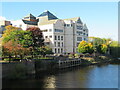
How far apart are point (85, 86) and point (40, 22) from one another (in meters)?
53.6

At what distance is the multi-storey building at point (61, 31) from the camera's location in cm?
7244

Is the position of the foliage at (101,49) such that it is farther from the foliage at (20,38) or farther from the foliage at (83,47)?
the foliage at (20,38)

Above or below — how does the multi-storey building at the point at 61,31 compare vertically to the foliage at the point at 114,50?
above

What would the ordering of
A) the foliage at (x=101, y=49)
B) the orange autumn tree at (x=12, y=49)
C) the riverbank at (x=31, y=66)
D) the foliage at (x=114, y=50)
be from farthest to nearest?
the foliage at (x=114, y=50) → the foliage at (x=101, y=49) → the orange autumn tree at (x=12, y=49) → the riverbank at (x=31, y=66)

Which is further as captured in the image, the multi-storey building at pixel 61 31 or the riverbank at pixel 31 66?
the multi-storey building at pixel 61 31

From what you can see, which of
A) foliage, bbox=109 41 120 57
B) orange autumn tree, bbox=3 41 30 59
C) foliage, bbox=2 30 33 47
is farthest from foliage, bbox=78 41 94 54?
orange autumn tree, bbox=3 41 30 59

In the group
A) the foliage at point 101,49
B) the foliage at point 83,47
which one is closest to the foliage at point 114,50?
the foliage at point 101,49

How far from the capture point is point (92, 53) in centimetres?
8288

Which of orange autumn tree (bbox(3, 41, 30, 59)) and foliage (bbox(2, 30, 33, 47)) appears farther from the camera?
foliage (bbox(2, 30, 33, 47))

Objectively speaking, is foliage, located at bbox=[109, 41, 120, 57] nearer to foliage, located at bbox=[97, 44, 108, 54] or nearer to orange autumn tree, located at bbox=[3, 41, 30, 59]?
foliage, located at bbox=[97, 44, 108, 54]

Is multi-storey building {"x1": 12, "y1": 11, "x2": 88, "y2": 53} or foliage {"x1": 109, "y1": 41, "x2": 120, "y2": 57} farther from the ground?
multi-storey building {"x1": 12, "y1": 11, "x2": 88, "y2": 53}

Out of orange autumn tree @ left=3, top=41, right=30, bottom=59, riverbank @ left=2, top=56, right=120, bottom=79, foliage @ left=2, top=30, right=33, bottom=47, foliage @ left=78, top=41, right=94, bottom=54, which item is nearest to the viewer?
riverbank @ left=2, top=56, right=120, bottom=79

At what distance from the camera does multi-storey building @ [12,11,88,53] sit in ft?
238

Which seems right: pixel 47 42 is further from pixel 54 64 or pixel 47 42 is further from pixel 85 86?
pixel 85 86
